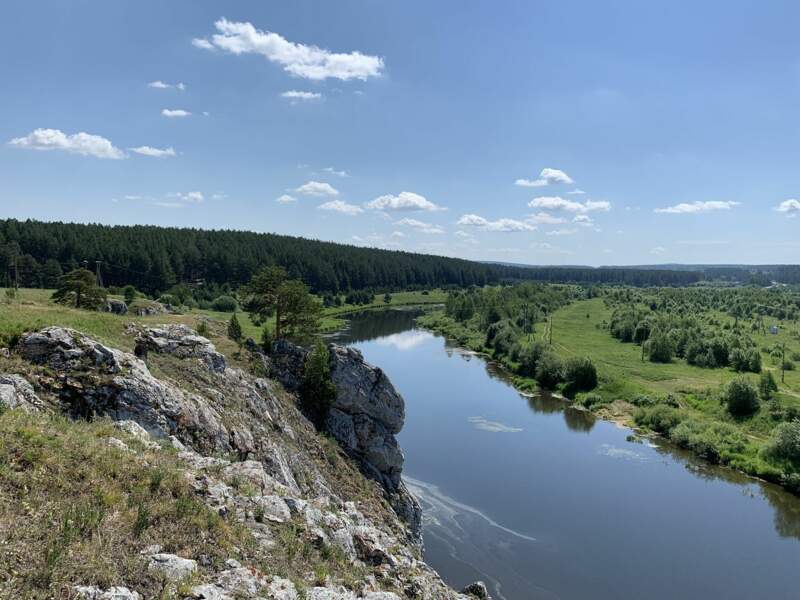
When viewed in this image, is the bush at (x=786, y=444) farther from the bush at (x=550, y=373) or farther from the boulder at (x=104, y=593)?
the boulder at (x=104, y=593)

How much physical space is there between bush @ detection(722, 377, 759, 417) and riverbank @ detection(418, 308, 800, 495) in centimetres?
112

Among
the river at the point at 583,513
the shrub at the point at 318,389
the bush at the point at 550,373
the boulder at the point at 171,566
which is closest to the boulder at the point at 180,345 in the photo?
the shrub at the point at 318,389

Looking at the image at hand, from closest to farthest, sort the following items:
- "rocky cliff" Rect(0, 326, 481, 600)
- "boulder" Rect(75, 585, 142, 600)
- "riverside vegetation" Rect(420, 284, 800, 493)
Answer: "boulder" Rect(75, 585, 142, 600), "rocky cliff" Rect(0, 326, 481, 600), "riverside vegetation" Rect(420, 284, 800, 493)

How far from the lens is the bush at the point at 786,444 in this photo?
42.3 metres

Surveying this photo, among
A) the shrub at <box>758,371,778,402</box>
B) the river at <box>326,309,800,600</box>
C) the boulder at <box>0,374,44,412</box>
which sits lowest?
the river at <box>326,309,800,600</box>

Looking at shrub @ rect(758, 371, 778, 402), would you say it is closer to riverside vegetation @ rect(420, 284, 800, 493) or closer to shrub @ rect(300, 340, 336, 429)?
riverside vegetation @ rect(420, 284, 800, 493)

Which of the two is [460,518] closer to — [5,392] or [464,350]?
[5,392]

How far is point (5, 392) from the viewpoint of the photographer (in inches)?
553

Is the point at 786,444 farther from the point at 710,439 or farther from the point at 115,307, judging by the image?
the point at 115,307

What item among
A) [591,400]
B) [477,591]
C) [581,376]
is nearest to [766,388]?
[591,400]

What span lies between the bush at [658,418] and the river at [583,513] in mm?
2755

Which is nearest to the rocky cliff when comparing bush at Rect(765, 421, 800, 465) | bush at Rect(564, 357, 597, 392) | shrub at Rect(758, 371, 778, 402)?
bush at Rect(765, 421, 800, 465)

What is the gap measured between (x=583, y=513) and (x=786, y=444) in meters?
20.5

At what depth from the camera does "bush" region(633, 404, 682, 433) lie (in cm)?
5191
